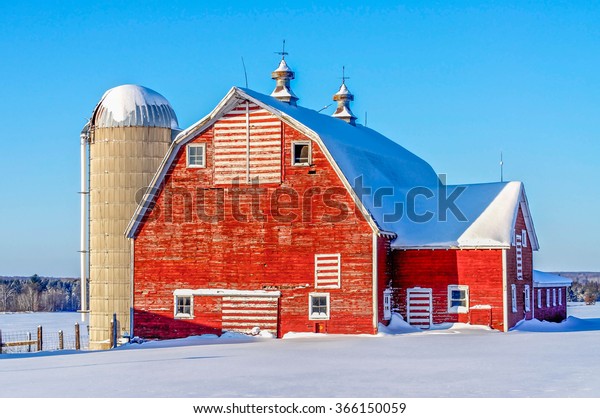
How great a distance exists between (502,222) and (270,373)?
15.8 metres

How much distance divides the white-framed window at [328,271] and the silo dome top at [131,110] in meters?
9.80

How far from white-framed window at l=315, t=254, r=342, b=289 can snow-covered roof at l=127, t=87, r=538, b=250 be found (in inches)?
69.1

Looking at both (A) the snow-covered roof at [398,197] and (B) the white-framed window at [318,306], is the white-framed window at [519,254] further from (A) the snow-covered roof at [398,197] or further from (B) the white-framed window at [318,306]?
(B) the white-framed window at [318,306]

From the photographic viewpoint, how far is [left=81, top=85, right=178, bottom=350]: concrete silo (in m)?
35.3

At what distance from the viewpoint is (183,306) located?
31703mm

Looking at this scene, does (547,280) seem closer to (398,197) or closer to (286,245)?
(398,197)

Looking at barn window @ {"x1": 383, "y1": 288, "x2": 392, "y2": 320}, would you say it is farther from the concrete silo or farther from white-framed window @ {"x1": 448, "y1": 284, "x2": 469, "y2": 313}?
the concrete silo

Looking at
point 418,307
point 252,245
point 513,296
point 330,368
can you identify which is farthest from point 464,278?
point 330,368

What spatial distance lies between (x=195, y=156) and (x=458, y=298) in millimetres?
10116

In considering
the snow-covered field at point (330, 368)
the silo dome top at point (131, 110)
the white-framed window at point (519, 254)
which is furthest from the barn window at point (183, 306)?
the white-framed window at point (519, 254)

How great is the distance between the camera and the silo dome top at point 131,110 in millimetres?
35906

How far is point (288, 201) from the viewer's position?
3080 cm
